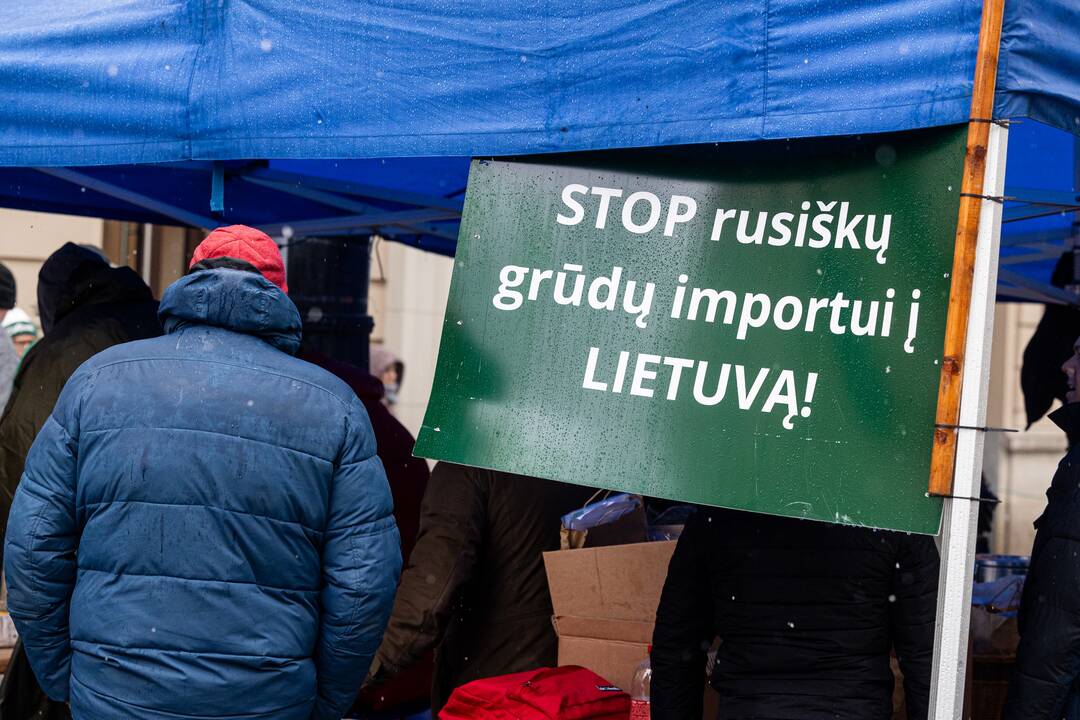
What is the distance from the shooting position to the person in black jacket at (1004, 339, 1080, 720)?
348 cm

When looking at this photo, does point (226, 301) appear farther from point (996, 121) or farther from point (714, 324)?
point (996, 121)

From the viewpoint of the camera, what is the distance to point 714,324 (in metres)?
3.19

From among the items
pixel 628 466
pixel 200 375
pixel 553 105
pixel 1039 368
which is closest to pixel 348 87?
pixel 553 105

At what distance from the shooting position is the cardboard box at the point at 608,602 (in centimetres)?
399

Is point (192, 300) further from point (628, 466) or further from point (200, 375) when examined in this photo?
point (628, 466)

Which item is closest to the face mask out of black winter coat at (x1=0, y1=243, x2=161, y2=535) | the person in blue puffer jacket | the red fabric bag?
black winter coat at (x1=0, y1=243, x2=161, y2=535)

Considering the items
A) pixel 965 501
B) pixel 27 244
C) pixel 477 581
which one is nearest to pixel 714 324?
pixel 965 501

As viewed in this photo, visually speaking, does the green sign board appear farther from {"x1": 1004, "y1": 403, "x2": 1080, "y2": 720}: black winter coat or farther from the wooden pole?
{"x1": 1004, "y1": 403, "x2": 1080, "y2": 720}: black winter coat

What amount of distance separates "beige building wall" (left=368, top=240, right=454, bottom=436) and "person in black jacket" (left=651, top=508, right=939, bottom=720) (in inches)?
390

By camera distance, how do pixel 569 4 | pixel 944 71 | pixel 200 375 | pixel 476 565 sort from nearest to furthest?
pixel 944 71
pixel 200 375
pixel 569 4
pixel 476 565

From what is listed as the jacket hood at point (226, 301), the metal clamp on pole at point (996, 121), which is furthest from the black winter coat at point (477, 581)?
the metal clamp on pole at point (996, 121)

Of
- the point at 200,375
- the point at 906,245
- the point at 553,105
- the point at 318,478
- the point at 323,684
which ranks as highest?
the point at 553,105

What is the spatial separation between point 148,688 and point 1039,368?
523 centimetres

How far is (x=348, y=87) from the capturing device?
11.7 feet
